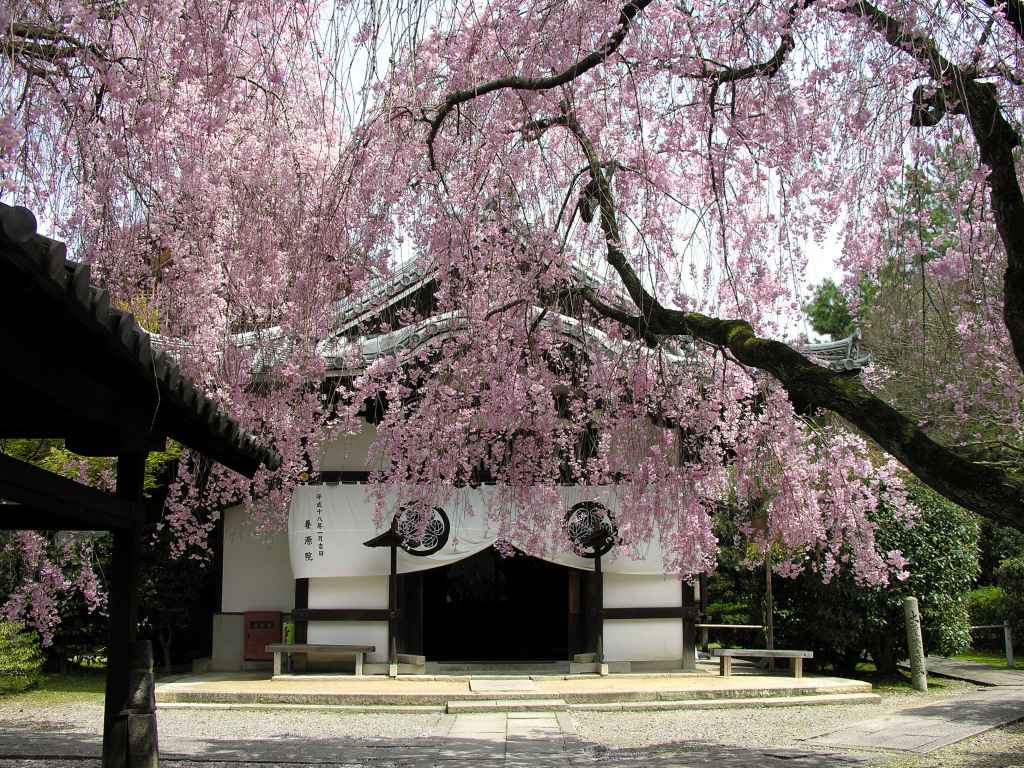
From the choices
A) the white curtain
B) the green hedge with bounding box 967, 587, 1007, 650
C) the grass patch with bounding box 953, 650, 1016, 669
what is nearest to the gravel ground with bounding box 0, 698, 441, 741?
the white curtain

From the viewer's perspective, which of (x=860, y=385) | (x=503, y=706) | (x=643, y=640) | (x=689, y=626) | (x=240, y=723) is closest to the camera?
(x=860, y=385)

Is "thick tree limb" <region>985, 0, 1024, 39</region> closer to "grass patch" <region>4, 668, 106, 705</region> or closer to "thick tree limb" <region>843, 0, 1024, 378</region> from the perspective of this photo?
"thick tree limb" <region>843, 0, 1024, 378</region>

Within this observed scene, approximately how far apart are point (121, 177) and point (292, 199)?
135 cm

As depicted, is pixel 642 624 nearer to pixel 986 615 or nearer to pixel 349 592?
pixel 349 592

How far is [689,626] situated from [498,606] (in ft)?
9.79

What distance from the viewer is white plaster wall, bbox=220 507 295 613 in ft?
41.4

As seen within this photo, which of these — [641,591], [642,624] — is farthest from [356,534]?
[642,624]

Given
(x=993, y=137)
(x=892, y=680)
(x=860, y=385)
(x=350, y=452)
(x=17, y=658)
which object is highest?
(x=993, y=137)

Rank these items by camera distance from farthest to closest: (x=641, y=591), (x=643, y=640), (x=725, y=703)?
1. (x=641, y=591)
2. (x=643, y=640)
3. (x=725, y=703)

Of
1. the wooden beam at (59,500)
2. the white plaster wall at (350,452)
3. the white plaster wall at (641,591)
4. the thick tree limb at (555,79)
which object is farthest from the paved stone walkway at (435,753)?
the thick tree limb at (555,79)

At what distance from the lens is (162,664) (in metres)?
13.2

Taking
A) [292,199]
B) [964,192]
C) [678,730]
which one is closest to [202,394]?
[292,199]

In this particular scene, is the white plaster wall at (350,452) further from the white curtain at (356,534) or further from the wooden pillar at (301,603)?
the wooden pillar at (301,603)

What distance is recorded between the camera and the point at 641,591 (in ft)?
39.8
